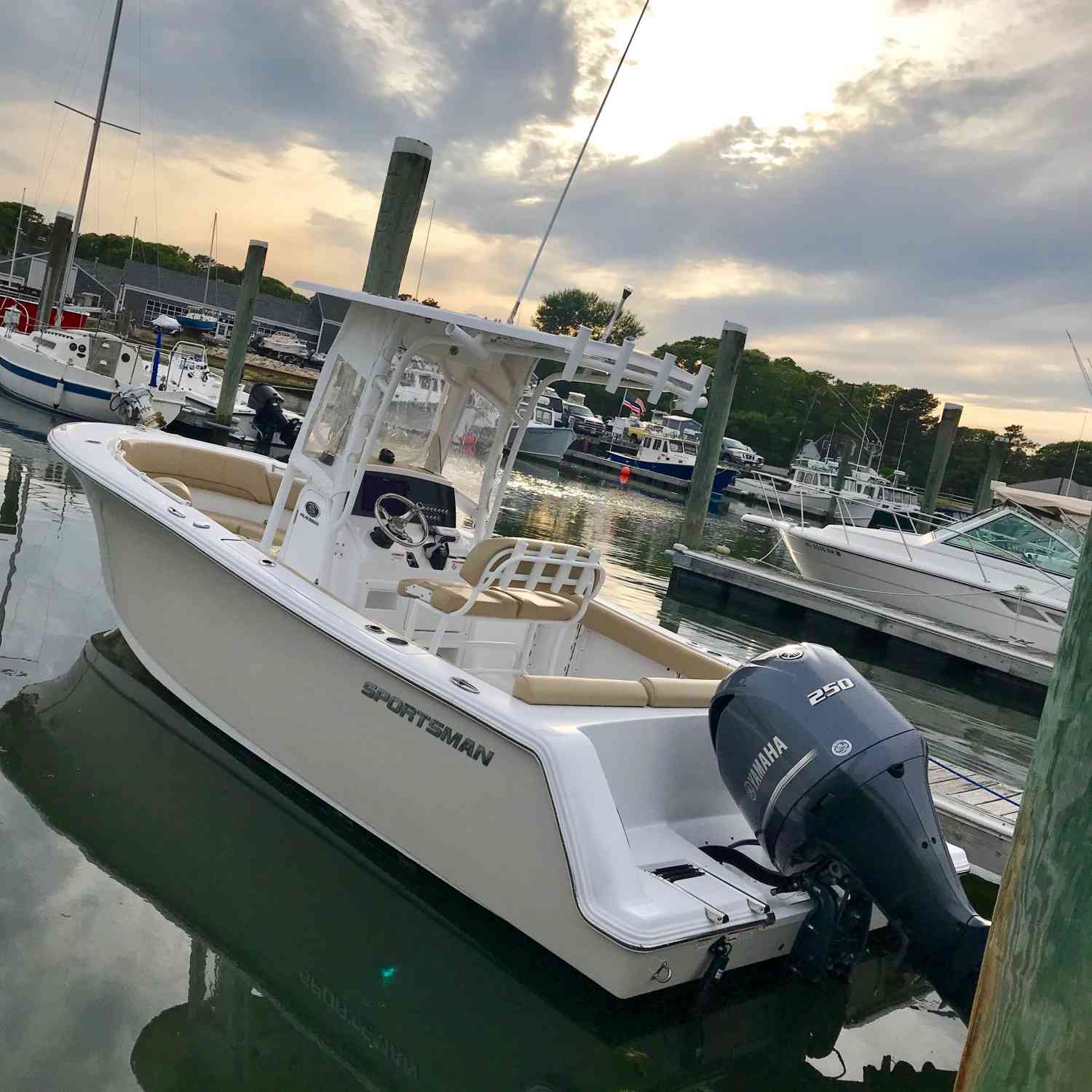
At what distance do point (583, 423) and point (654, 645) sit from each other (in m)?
40.2

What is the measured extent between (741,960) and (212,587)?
2984mm

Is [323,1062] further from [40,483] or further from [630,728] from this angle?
[40,483]

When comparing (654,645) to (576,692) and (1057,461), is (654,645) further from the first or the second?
(1057,461)

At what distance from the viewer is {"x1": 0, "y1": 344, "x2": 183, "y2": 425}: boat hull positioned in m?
17.6

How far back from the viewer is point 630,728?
12.9ft

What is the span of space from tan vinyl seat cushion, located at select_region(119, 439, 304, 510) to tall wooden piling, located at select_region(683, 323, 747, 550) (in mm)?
7412

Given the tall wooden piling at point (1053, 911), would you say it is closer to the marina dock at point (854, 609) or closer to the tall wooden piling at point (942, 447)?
the marina dock at point (854, 609)

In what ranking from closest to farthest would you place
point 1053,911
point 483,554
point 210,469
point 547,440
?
point 1053,911, point 483,554, point 210,469, point 547,440

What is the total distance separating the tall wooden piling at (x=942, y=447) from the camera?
65.7 ft

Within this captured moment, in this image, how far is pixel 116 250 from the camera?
8181 cm

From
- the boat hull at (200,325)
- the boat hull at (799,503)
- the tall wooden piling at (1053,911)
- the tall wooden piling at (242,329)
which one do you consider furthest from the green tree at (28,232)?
the tall wooden piling at (1053,911)

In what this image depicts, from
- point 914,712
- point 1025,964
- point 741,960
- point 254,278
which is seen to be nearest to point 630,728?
point 741,960

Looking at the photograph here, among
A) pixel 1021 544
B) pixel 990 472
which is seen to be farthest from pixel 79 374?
pixel 990 472

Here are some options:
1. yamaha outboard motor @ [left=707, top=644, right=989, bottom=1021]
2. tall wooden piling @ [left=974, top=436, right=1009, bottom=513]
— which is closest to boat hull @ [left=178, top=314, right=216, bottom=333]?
tall wooden piling @ [left=974, top=436, right=1009, bottom=513]
